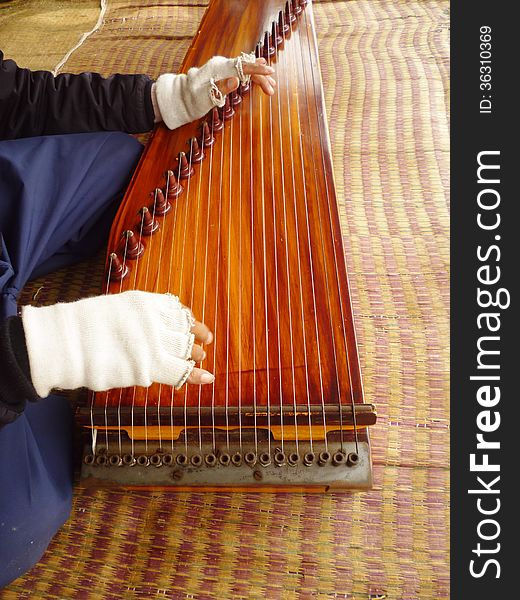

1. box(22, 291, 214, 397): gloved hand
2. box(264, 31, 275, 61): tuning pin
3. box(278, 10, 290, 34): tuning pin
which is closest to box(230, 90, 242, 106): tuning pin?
box(264, 31, 275, 61): tuning pin

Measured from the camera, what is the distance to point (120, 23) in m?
2.16

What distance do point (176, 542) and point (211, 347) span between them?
39cm

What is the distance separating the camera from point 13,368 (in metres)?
0.77

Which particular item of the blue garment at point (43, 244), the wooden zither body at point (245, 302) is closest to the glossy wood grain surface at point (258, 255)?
Result: the wooden zither body at point (245, 302)

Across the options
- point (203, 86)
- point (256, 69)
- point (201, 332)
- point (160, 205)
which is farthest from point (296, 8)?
point (201, 332)

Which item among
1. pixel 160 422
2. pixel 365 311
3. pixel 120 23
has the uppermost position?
pixel 120 23

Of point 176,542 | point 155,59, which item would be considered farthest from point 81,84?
point 176,542

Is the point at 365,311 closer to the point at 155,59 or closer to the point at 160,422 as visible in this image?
the point at 160,422

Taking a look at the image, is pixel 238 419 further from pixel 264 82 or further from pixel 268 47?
pixel 268 47

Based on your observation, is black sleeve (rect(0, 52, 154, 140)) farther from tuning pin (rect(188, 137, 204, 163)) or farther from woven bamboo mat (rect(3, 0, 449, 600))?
woven bamboo mat (rect(3, 0, 449, 600))

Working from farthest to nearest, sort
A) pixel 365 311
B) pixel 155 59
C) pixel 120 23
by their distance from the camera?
pixel 120 23 < pixel 155 59 < pixel 365 311

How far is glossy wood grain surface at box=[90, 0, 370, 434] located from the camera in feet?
2.92

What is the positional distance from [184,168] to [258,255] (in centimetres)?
31

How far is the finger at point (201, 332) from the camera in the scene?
0.83 m
